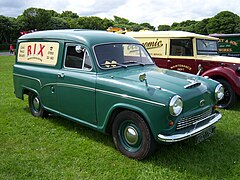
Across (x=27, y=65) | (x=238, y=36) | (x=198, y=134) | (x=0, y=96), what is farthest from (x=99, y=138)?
(x=238, y=36)

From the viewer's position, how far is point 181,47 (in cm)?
755

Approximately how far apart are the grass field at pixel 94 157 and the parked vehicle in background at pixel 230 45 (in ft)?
27.5

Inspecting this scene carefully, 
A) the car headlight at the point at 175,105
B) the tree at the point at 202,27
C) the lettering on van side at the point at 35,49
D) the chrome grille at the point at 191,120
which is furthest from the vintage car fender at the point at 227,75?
the tree at the point at 202,27

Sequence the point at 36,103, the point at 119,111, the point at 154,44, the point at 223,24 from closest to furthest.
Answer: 1. the point at 119,111
2. the point at 36,103
3. the point at 154,44
4. the point at 223,24

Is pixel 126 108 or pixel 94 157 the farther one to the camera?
pixel 94 157

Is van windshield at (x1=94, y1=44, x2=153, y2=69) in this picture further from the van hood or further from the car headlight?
the car headlight

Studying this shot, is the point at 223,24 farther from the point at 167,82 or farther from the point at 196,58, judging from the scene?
the point at 167,82

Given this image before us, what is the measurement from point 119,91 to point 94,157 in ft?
3.77

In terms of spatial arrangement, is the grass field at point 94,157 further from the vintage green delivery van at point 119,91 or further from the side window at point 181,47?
the side window at point 181,47

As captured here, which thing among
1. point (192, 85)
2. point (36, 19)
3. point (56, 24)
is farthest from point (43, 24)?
point (192, 85)

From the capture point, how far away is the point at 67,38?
4.89 metres

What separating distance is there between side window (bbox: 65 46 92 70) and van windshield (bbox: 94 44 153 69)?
0.68 ft

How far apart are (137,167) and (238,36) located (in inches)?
445

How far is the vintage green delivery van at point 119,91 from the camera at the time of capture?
3583 mm
